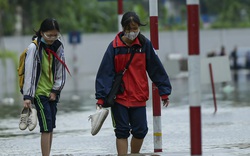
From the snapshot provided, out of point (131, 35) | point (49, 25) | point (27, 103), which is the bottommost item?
point (27, 103)

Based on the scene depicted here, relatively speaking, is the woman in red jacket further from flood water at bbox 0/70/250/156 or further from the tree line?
the tree line

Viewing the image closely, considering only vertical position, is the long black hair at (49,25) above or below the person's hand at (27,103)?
above

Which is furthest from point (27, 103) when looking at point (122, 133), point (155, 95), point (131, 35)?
point (155, 95)

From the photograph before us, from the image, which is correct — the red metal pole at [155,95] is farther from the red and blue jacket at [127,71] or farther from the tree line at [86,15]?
the tree line at [86,15]

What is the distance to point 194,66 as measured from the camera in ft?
23.2

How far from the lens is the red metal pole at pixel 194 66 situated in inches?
277

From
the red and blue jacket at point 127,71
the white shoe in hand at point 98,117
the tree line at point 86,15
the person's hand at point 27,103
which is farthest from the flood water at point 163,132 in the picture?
the tree line at point 86,15

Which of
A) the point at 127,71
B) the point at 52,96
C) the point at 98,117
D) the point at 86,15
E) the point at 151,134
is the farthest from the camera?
the point at 86,15

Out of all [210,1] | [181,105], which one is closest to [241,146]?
[181,105]

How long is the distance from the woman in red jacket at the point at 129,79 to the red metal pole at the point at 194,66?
2.09 metres

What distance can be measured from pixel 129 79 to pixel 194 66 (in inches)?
91.8

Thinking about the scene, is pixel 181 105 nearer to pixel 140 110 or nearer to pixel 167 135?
pixel 167 135

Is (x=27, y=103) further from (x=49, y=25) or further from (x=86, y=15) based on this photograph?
(x=86, y=15)

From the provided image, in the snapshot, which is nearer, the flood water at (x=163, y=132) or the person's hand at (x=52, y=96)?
the person's hand at (x=52, y=96)
